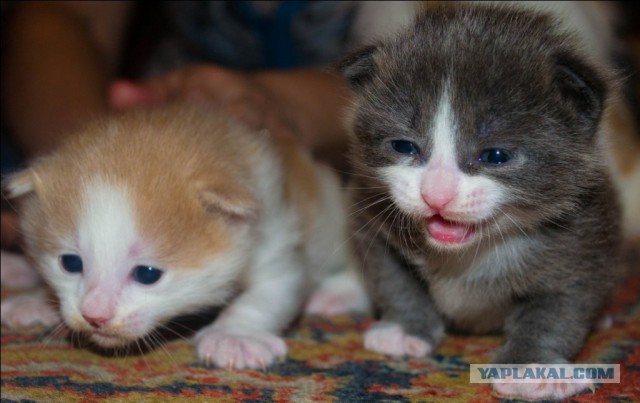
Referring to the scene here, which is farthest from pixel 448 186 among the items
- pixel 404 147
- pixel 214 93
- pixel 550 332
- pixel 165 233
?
pixel 214 93

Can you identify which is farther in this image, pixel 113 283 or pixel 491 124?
pixel 113 283

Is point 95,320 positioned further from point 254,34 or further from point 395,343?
point 254,34

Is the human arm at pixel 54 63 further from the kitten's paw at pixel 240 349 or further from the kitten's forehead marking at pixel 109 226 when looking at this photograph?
the kitten's paw at pixel 240 349

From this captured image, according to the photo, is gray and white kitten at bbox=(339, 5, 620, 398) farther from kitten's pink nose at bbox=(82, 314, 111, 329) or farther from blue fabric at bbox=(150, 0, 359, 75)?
blue fabric at bbox=(150, 0, 359, 75)

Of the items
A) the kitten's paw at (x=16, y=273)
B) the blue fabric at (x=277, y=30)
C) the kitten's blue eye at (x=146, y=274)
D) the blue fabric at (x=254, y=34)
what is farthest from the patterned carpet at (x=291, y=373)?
the blue fabric at (x=277, y=30)

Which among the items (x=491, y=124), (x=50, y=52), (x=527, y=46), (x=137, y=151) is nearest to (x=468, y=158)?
(x=491, y=124)

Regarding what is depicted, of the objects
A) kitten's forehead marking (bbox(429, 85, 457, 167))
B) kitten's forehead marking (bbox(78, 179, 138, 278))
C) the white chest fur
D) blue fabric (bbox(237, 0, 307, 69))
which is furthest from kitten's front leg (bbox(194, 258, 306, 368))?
blue fabric (bbox(237, 0, 307, 69))

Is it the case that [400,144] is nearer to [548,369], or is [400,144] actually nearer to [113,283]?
[548,369]
